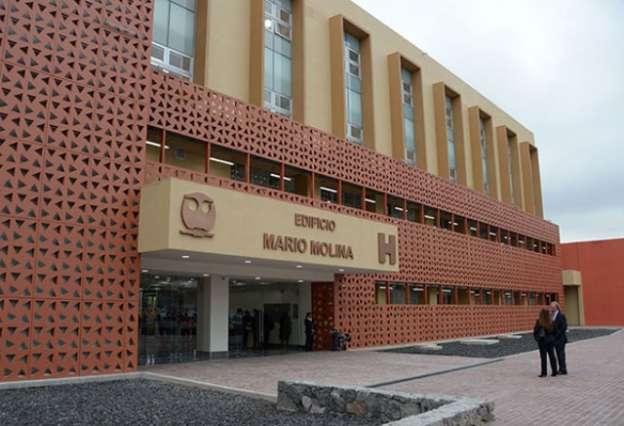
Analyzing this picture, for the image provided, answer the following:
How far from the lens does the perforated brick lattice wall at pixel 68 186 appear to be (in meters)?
12.9

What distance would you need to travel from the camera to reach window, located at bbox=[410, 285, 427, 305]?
27047 millimetres

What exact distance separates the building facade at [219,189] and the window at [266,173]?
0.10m

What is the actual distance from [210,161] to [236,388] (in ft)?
30.0

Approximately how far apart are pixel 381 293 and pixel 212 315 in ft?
30.4

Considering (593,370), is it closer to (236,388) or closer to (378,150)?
(236,388)

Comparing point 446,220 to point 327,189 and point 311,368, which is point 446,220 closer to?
point 327,189

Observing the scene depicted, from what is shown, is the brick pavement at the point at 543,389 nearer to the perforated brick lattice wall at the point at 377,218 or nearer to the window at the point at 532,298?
the perforated brick lattice wall at the point at 377,218

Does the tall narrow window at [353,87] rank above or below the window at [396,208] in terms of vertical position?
above

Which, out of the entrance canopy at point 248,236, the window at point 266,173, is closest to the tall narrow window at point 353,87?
the window at point 266,173

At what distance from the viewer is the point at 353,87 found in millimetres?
27812

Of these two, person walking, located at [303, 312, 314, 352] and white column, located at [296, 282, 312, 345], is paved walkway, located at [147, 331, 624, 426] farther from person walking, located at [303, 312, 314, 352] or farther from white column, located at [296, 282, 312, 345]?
white column, located at [296, 282, 312, 345]

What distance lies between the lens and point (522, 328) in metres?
37.4

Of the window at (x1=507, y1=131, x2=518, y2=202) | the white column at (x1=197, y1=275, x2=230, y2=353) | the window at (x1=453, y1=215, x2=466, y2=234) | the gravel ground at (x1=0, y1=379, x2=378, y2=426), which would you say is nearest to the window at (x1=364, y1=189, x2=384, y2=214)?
the window at (x1=453, y1=215, x2=466, y2=234)

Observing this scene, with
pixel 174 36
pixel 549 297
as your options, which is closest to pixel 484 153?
pixel 549 297
